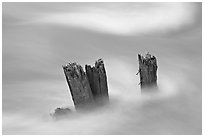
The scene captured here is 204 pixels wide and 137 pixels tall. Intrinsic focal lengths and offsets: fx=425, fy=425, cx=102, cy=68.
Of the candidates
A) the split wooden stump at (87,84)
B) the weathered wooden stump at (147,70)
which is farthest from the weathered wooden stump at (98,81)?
the weathered wooden stump at (147,70)

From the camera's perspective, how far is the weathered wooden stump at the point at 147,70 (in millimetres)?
3982

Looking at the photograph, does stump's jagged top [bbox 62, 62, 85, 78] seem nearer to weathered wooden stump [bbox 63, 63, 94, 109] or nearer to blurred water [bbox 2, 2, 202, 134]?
weathered wooden stump [bbox 63, 63, 94, 109]

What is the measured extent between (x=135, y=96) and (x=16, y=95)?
59.5 inches

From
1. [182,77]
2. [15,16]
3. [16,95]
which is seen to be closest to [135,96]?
[182,77]

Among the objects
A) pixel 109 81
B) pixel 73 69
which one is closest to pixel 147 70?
pixel 73 69

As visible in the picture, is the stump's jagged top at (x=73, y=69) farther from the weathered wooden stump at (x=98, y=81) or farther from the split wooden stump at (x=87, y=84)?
the weathered wooden stump at (x=98, y=81)

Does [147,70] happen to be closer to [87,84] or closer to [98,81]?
[98,81]

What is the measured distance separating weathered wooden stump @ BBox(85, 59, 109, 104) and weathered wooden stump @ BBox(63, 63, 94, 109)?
8cm

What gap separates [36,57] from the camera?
238 inches

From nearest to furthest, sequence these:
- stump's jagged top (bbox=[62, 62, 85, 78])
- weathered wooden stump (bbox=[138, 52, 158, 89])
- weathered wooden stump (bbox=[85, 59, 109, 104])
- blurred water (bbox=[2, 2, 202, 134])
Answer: stump's jagged top (bbox=[62, 62, 85, 78])
weathered wooden stump (bbox=[85, 59, 109, 104])
weathered wooden stump (bbox=[138, 52, 158, 89])
blurred water (bbox=[2, 2, 202, 134])

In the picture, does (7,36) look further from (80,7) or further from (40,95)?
(40,95)

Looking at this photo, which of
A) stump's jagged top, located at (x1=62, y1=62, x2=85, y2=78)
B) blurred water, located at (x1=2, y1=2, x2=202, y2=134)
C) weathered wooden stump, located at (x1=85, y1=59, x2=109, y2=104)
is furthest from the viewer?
blurred water, located at (x1=2, y1=2, x2=202, y2=134)

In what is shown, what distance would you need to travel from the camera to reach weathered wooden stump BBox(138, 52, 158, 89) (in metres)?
3.98

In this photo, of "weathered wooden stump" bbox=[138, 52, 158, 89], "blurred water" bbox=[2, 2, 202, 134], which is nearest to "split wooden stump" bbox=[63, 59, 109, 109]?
"blurred water" bbox=[2, 2, 202, 134]
